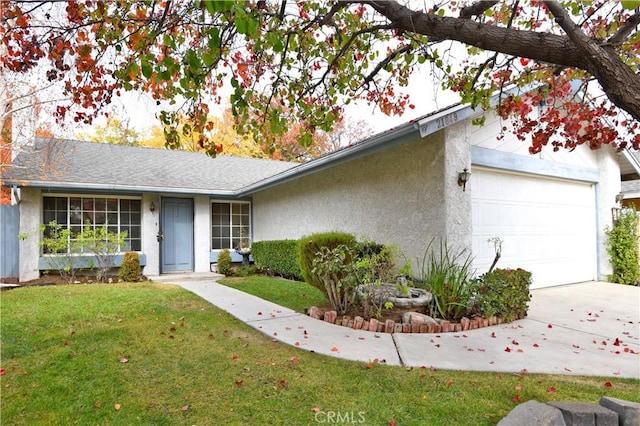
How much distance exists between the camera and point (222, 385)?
3.06 meters

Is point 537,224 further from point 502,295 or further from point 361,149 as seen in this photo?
point 361,149

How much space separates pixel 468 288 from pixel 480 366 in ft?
6.23

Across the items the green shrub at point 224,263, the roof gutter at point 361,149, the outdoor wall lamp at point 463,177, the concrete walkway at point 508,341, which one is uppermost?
the roof gutter at point 361,149

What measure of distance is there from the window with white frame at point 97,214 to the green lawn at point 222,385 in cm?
586

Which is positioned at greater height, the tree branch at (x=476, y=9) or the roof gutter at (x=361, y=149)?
the tree branch at (x=476, y=9)

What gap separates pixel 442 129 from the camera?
5980 millimetres

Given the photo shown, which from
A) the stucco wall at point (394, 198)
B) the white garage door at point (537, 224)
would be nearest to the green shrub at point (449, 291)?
the stucco wall at point (394, 198)

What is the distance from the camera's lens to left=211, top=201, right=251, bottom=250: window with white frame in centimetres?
1186

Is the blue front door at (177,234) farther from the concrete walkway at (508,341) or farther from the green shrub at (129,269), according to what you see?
the concrete walkway at (508,341)

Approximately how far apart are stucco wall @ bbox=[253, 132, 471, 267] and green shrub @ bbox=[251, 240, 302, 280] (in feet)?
2.52

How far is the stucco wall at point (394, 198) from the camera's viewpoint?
605 cm

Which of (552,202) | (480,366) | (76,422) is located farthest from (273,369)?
(552,202)

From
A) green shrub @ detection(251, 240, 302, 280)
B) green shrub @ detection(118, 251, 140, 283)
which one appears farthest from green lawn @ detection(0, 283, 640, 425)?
green shrub @ detection(118, 251, 140, 283)

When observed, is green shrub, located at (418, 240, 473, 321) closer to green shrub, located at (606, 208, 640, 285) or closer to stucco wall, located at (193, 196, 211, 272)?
green shrub, located at (606, 208, 640, 285)
